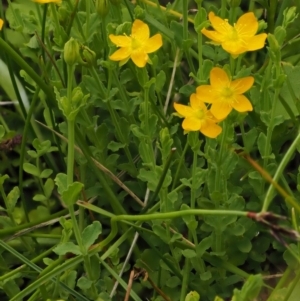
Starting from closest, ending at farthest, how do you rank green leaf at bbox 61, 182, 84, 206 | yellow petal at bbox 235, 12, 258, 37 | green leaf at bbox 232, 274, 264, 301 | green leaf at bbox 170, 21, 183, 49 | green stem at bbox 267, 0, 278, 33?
green leaf at bbox 232, 274, 264, 301 → green leaf at bbox 61, 182, 84, 206 → yellow petal at bbox 235, 12, 258, 37 → green leaf at bbox 170, 21, 183, 49 → green stem at bbox 267, 0, 278, 33

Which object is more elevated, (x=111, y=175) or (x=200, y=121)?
(x=200, y=121)

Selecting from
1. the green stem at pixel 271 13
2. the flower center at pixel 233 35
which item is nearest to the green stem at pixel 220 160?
the flower center at pixel 233 35

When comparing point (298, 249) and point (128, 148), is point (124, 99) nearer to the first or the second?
point (128, 148)

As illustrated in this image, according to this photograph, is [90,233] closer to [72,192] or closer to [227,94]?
[72,192]

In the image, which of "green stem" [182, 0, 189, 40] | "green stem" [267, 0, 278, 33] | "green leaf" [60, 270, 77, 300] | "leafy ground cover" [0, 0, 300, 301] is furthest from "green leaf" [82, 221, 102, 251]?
"green stem" [267, 0, 278, 33]

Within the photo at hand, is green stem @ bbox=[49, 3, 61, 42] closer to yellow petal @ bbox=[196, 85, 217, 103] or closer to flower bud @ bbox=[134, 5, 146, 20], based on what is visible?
flower bud @ bbox=[134, 5, 146, 20]

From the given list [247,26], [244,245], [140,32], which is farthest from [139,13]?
[244,245]

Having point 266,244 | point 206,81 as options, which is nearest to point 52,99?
point 206,81
